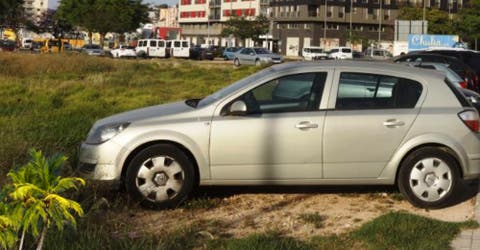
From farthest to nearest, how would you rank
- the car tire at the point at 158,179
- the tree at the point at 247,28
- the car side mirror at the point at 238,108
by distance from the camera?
the tree at the point at 247,28 < the car side mirror at the point at 238,108 < the car tire at the point at 158,179

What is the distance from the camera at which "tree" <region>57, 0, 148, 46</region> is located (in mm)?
79625

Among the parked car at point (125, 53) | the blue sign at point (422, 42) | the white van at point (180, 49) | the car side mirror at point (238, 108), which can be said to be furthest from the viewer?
the white van at point (180, 49)

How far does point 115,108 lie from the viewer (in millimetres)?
14914

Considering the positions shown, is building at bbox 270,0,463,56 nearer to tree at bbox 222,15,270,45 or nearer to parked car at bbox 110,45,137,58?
tree at bbox 222,15,270,45

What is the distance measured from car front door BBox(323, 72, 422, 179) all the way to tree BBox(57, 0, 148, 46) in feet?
244

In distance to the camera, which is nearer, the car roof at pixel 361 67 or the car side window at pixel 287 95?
the car side window at pixel 287 95

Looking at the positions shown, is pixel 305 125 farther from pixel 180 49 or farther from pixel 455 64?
pixel 180 49

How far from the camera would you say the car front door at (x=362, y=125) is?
6891 mm

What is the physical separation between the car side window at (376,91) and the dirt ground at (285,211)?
1.05 meters

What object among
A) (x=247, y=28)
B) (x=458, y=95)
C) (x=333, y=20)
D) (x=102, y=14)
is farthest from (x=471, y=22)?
(x=458, y=95)

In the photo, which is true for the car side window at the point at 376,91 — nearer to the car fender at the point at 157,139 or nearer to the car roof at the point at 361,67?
the car roof at the point at 361,67

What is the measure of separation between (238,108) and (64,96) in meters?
11.9

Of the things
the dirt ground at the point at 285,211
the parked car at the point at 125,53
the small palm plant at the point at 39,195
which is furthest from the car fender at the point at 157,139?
the parked car at the point at 125,53

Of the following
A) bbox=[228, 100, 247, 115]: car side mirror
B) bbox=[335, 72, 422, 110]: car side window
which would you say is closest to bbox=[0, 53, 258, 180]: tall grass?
bbox=[228, 100, 247, 115]: car side mirror
